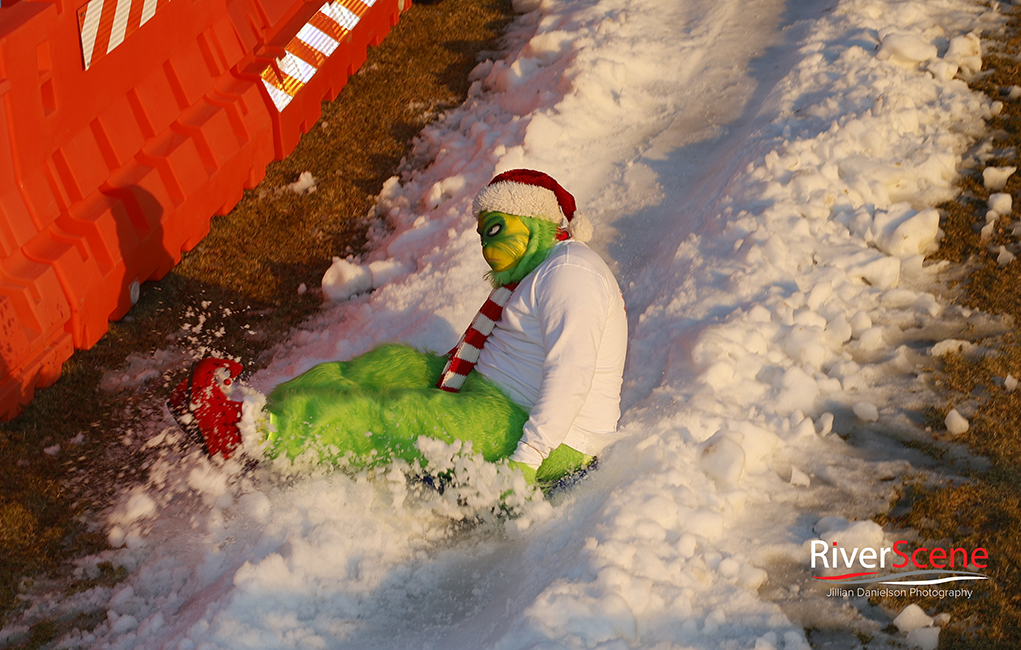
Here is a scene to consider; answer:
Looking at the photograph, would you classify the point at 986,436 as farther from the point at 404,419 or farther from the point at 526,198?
the point at 404,419

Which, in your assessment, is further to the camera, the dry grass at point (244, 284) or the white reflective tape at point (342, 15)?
the white reflective tape at point (342, 15)

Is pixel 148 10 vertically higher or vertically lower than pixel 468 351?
higher

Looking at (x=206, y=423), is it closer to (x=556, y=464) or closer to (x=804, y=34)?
(x=556, y=464)

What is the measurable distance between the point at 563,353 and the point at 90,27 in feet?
8.08

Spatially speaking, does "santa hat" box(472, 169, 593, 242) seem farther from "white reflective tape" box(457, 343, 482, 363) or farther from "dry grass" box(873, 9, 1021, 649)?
"dry grass" box(873, 9, 1021, 649)

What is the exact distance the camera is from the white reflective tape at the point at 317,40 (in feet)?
17.1

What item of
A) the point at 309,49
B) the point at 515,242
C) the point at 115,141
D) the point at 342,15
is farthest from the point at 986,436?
the point at 342,15

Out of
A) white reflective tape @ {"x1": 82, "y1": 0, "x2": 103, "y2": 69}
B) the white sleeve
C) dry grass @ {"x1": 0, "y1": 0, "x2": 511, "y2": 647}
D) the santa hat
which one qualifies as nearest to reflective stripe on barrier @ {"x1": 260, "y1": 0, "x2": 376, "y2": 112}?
dry grass @ {"x1": 0, "y1": 0, "x2": 511, "y2": 647}

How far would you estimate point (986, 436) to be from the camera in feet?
10.8

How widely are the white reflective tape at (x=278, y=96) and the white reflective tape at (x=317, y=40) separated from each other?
38 cm

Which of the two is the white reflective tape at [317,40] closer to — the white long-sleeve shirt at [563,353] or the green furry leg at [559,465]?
the white long-sleeve shirt at [563,353]

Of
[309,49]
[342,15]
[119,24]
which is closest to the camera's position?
[119,24]

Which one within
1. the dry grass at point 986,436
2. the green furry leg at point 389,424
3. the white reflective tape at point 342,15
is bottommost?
the dry grass at point 986,436

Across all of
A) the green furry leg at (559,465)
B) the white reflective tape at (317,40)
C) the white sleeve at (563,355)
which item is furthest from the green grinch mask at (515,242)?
the white reflective tape at (317,40)
